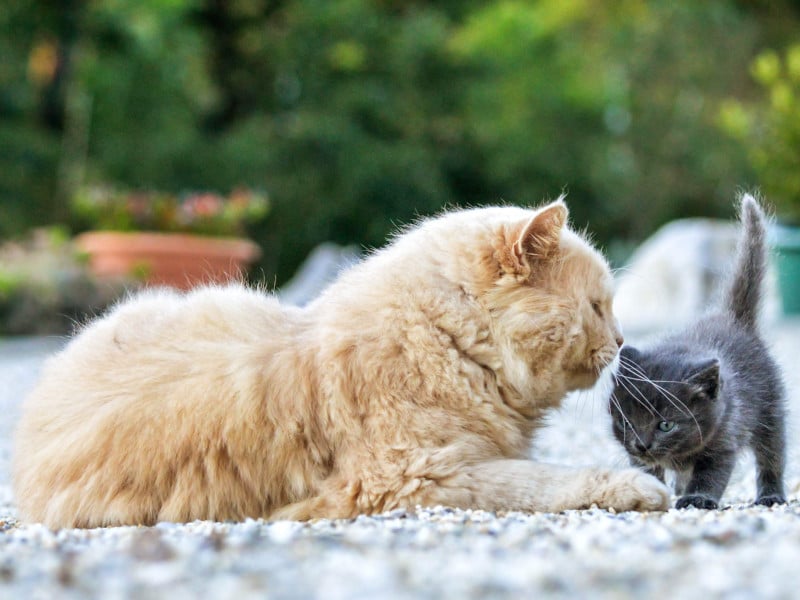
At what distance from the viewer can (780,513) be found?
296 cm

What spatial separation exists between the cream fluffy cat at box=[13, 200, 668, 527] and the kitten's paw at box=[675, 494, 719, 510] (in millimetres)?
464

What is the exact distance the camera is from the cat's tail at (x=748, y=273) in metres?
4.40

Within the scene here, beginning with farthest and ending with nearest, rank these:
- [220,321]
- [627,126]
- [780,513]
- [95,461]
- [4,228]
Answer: [627,126], [4,228], [220,321], [95,461], [780,513]

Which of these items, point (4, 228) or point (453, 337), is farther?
point (4, 228)

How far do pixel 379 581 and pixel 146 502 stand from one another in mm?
1479

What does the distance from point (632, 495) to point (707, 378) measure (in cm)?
85

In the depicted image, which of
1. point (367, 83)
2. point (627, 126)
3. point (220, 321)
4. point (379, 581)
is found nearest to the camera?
point (379, 581)

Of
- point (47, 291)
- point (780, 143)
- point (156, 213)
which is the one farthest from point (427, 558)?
point (780, 143)

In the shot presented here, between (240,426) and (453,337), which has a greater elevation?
(453,337)

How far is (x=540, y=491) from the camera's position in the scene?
307 centimetres

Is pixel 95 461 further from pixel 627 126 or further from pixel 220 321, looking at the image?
pixel 627 126

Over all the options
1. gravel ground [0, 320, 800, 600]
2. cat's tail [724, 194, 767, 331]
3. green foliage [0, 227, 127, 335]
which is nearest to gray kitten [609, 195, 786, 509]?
cat's tail [724, 194, 767, 331]

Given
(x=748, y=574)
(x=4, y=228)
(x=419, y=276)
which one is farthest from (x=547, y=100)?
(x=748, y=574)

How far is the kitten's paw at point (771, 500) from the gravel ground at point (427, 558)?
89 centimetres
